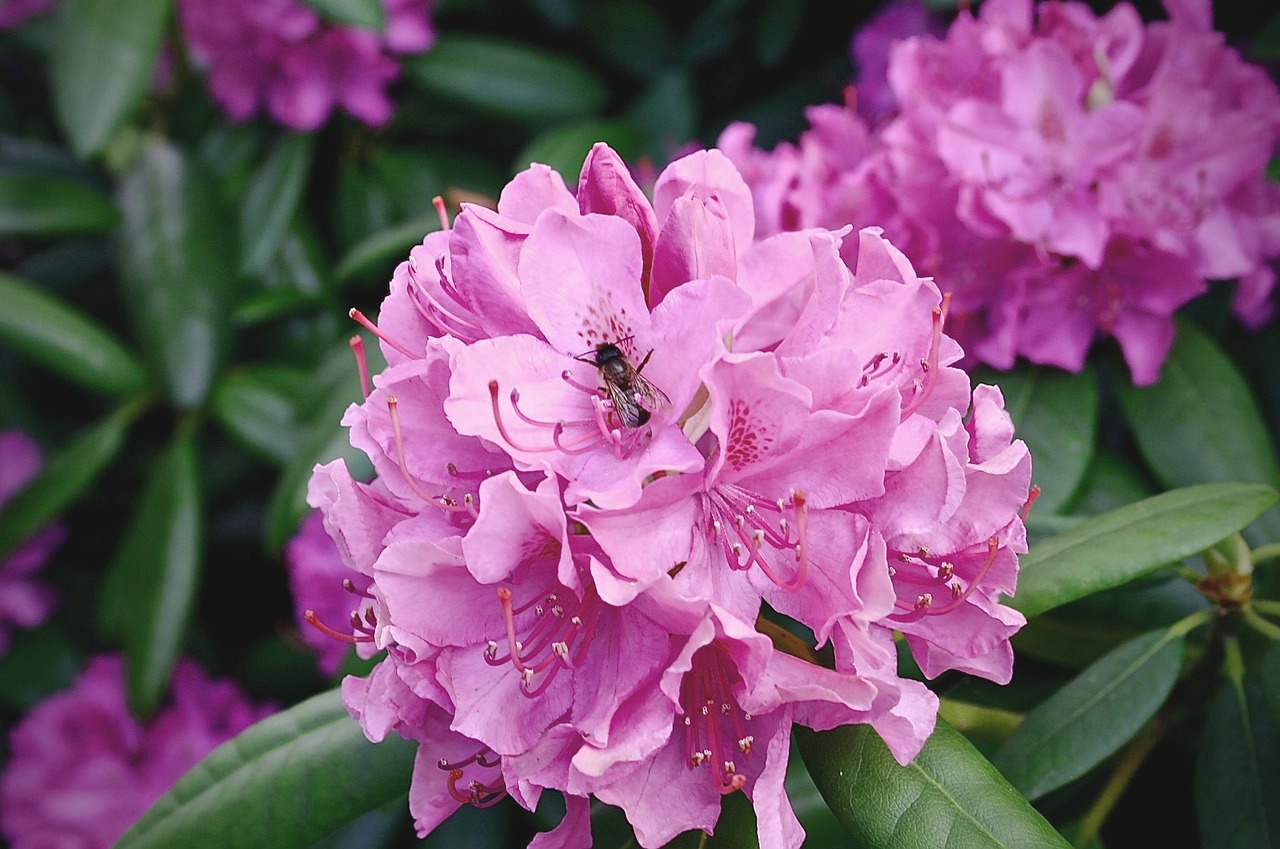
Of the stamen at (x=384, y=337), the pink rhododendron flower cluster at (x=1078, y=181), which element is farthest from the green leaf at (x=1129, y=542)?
the stamen at (x=384, y=337)

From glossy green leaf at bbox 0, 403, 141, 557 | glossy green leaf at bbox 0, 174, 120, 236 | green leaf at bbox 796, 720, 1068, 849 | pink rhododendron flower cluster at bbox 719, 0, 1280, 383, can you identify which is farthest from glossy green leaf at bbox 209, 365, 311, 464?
green leaf at bbox 796, 720, 1068, 849

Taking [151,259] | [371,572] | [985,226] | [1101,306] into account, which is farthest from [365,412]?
[151,259]

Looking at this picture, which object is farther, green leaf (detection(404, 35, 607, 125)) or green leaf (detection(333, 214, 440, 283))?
A: green leaf (detection(404, 35, 607, 125))

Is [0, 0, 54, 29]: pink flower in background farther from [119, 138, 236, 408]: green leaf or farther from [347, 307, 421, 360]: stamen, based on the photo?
[347, 307, 421, 360]: stamen

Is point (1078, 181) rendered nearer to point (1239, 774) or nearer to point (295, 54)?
point (1239, 774)

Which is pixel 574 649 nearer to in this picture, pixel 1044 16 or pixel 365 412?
pixel 365 412

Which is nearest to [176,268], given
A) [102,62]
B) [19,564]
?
[102,62]

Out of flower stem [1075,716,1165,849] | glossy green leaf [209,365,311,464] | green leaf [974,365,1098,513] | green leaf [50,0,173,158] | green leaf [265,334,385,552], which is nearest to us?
flower stem [1075,716,1165,849]
